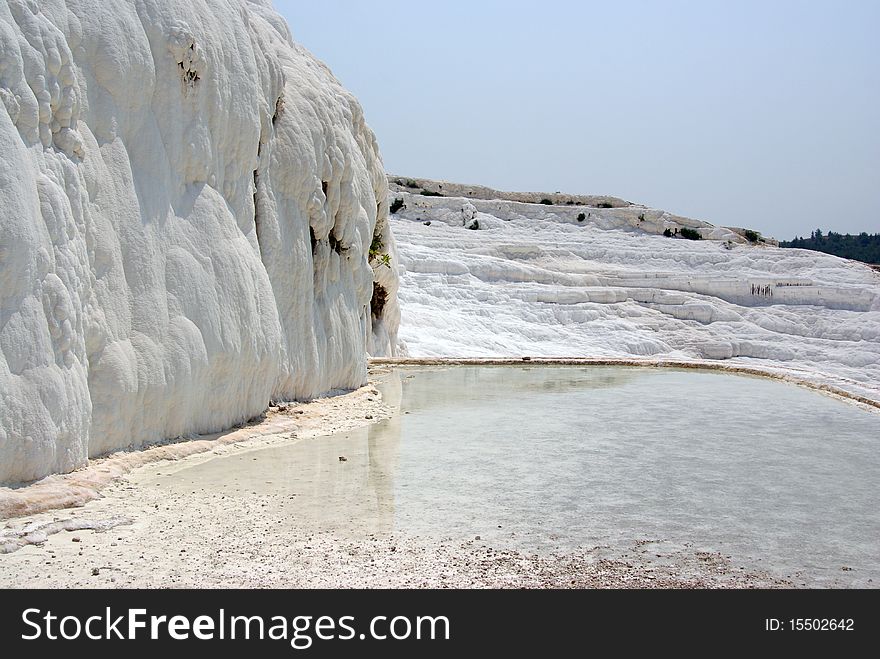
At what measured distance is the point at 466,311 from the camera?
31922 millimetres

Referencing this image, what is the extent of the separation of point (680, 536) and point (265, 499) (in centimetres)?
357

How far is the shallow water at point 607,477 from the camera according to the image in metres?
6.91

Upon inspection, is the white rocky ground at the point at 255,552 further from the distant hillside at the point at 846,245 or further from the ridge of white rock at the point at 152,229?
the distant hillside at the point at 846,245

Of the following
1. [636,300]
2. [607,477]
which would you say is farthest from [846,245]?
[607,477]

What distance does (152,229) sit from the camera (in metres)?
9.42
